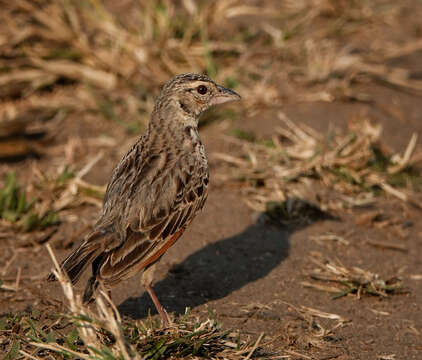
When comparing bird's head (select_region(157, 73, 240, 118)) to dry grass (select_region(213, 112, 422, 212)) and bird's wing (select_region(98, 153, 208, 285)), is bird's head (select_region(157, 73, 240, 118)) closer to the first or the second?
bird's wing (select_region(98, 153, 208, 285))

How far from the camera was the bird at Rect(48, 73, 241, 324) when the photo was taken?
14.7 feet

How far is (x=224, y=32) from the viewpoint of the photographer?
992 cm

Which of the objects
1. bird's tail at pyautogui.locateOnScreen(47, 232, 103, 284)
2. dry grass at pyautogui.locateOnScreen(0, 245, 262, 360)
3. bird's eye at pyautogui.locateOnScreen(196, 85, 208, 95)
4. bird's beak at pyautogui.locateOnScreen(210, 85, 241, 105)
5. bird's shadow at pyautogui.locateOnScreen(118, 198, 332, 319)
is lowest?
bird's shadow at pyautogui.locateOnScreen(118, 198, 332, 319)

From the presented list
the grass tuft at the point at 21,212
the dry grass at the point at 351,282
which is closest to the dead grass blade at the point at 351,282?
the dry grass at the point at 351,282

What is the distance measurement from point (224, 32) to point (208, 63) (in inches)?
56.7

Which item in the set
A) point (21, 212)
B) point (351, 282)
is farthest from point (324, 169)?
point (21, 212)

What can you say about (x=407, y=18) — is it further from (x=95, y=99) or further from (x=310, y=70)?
(x=95, y=99)

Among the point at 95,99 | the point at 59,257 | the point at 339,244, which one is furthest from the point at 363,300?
the point at 95,99

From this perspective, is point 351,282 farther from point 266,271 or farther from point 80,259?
point 80,259

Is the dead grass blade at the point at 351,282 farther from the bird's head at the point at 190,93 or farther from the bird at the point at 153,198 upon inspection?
the bird's head at the point at 190,93

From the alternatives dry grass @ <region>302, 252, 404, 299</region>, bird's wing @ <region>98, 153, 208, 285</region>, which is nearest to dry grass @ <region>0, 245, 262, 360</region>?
bird's wing @ <region>98, 153, 208, 285</region>

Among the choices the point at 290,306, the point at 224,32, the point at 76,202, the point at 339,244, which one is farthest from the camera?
the point at 224,32

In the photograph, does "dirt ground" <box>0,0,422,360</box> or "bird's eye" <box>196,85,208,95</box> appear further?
"bird's eye" <box>196,85,208,95</box>

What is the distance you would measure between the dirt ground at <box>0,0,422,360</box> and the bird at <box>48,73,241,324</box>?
15.9 inches
